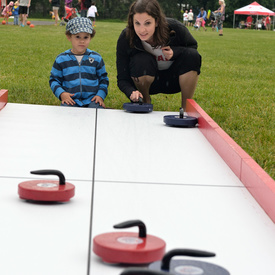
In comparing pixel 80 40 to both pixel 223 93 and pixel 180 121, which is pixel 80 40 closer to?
pixel 180 121

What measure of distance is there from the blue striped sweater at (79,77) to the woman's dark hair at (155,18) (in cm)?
42

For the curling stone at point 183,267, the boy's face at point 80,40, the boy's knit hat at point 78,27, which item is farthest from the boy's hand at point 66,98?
the curling stone at point 183,267

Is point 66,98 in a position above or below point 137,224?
above

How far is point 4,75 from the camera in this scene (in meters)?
7.16

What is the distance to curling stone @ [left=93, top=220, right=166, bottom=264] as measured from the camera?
1526 mm

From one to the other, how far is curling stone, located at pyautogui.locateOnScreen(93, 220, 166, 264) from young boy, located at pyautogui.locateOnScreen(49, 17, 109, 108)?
326 cm

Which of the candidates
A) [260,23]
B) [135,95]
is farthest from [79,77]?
[260,23]

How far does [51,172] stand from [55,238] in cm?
36

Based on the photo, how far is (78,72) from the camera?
485 centimetres

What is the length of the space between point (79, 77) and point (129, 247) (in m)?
3.45

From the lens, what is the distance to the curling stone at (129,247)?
1526mm

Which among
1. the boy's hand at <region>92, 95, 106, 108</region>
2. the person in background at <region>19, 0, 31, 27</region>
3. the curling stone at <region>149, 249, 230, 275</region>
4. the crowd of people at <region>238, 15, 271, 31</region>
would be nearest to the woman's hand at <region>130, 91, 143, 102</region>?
the boy's hand at <region>92, 95, 106, 108</region>

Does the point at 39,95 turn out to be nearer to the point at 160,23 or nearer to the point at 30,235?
the point at 160,23

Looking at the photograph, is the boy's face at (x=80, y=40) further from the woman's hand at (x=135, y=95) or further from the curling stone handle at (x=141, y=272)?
the curling stone handle at (x=141, y=272)
